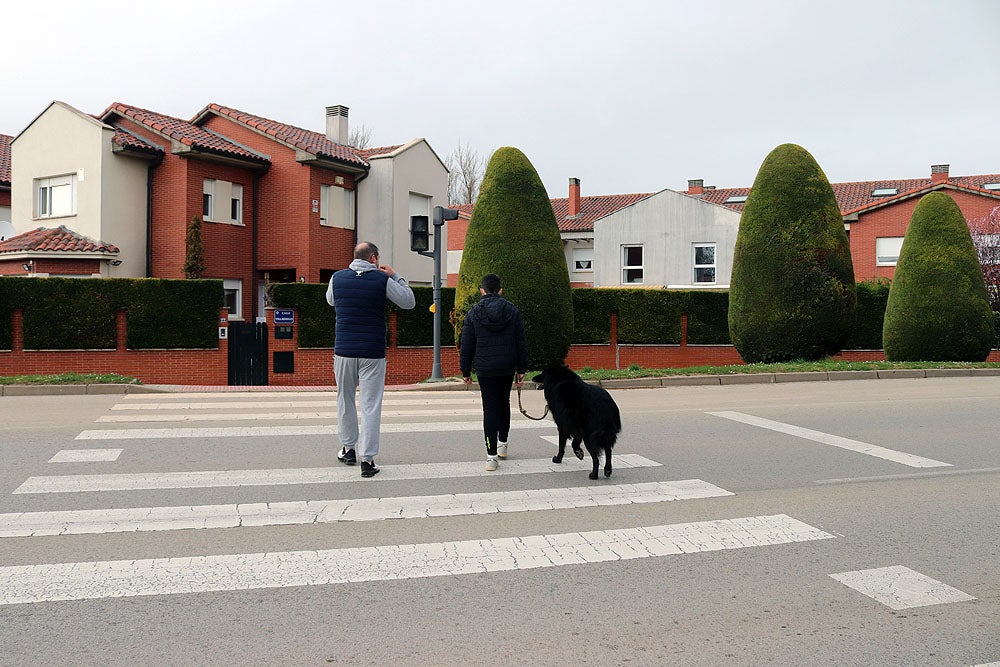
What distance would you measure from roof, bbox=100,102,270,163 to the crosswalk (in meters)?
18.1

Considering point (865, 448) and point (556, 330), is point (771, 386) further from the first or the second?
point (865, 448)

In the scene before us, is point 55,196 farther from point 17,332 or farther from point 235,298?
point 17,332

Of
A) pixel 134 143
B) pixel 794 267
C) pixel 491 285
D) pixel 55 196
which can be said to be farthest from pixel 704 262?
pixel 491 285

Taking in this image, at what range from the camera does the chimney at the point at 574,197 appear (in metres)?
49.1

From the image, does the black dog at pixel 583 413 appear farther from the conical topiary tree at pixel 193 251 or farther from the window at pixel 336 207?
the window at pixel 336 207

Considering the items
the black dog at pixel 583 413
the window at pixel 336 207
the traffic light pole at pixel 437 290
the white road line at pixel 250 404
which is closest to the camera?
the black dog at pixel 583 413

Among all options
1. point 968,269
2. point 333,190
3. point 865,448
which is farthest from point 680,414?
point 333,190

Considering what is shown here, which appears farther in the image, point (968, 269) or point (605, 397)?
point (968, 269)

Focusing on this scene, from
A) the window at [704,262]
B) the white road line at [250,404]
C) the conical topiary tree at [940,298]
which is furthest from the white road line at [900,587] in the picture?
the window at [704,262]

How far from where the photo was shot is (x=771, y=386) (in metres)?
A: 16.0

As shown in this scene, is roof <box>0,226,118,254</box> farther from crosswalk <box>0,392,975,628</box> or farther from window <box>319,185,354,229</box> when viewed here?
crosswalk <box>0,392,975,628</box>

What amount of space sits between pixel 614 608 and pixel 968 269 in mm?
19698

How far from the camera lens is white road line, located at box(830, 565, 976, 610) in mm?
4410

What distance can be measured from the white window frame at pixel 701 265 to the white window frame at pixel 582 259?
30.2 feet
